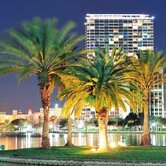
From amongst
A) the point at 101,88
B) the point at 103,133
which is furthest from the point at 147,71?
the point at 101,88

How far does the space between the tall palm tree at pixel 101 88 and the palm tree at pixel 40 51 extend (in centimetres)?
275

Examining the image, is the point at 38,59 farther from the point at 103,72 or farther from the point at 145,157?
the point at 145,157

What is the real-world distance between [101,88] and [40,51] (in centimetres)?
805

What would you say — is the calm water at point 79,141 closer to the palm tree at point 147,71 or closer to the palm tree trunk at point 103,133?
the palm tree at point 147,71

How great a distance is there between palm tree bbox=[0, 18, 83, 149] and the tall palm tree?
2.75m

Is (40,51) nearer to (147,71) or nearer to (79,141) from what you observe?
(147,71)

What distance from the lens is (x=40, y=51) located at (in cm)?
Answer: 4619

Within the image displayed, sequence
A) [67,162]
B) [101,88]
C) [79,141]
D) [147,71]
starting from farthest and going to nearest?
[79,141] < [147,71] < [101,88] < [67,162]

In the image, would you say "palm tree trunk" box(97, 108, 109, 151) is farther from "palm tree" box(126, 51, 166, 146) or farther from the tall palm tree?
"palm tree" box(126, 51, 166, 146)

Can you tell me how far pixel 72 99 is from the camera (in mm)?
44281

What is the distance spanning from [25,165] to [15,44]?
45.5ft

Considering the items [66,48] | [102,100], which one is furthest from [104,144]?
[66,48]

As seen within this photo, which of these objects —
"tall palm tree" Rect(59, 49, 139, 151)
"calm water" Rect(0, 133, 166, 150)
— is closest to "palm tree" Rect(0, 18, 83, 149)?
"tall palm tree" Rect(59, 49, 139, 151)

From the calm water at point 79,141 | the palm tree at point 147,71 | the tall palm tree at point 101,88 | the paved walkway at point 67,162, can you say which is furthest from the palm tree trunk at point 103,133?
the calm water at point 79,141
